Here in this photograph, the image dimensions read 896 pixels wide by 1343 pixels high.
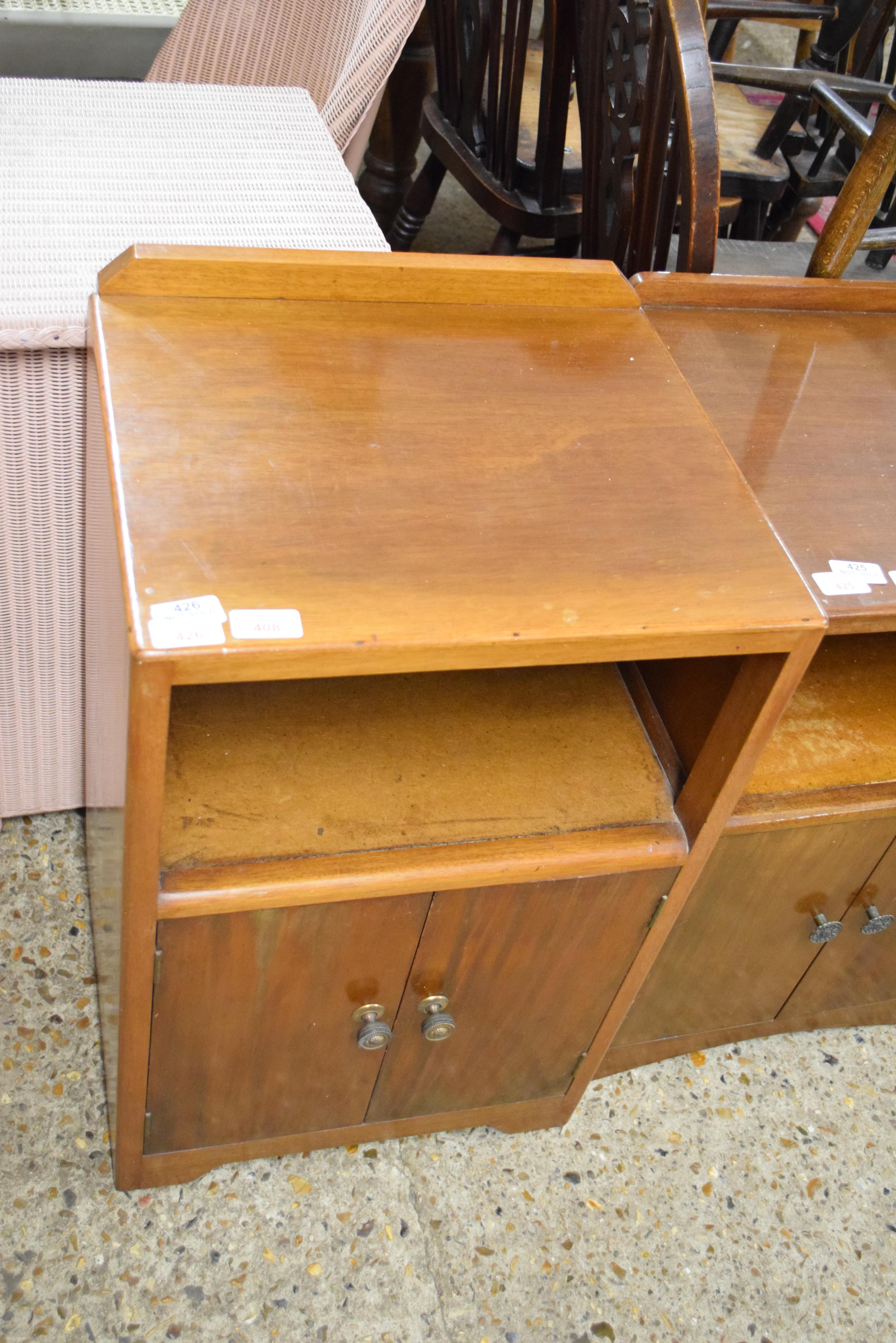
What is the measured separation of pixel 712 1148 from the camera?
130cm

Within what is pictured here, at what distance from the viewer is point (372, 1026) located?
3.35 feet

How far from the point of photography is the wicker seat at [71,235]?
1.01 metres

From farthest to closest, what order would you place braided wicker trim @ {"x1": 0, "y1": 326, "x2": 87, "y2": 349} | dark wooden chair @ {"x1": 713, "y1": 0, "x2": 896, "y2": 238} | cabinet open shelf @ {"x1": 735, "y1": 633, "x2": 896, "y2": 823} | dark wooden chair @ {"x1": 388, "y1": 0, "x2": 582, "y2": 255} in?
dark wooden chair @ {"x1": 713, "y1": 0, "x2": 896, "y2": 238}
dark wooden chair @ {"x1": 388, "y1": 0, "x2": 582, "y2": 255}
cabinet open shelf @ {"x1": 735, "y1": 633, "x2": 896, "y2": 823}
braided wicker trim @ {"x1": 0, "y1": 326, "x2": 87, "y2": 349}

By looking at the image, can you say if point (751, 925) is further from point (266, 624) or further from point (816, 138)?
point (816, 138)

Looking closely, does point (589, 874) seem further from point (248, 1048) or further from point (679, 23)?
point (679, 23)

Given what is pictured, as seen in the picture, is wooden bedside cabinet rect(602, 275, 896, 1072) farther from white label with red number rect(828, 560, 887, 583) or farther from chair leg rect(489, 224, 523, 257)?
chair leg rect(489, 224, 523, 257)

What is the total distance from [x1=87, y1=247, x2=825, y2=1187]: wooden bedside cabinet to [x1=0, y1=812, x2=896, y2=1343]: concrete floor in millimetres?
71

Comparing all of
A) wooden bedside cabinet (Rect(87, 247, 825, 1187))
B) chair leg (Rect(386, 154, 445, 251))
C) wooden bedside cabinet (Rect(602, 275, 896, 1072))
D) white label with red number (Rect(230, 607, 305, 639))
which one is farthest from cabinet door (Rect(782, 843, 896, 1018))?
chair leg (Rect(386, 154, 445, 251))

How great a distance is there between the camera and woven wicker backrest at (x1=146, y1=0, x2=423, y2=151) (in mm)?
1521

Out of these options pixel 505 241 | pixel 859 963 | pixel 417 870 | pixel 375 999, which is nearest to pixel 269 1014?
pixel 375 999

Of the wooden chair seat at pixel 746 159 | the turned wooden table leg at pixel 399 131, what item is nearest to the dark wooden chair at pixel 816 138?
the wooden chair seat at pixel 746 159

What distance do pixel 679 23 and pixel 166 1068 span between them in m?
1.09

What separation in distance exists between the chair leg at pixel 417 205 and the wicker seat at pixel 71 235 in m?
0.88

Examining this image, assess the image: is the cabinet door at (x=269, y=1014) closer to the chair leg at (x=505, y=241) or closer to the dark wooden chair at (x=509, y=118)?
the dark wooden chair at (x=509, y=118)
